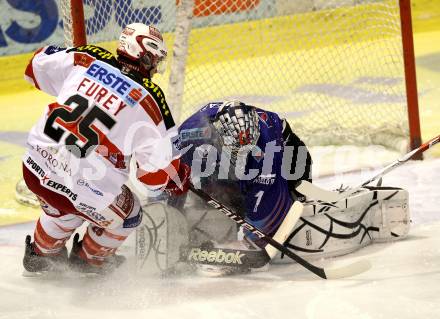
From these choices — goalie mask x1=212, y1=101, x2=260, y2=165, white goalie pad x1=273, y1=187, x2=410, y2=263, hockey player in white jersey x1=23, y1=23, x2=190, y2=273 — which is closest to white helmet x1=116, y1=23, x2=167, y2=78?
hockey player in white jersey x1=23, y1=23, x2=190, y2=273

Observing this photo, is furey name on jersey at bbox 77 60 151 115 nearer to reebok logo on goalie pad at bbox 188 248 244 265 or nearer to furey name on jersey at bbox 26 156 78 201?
furey name on jersey at bbox 26 156 78 201

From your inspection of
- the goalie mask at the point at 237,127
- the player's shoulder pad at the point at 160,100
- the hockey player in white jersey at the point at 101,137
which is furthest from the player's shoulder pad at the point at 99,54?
the goalie mask at the point at 237,127

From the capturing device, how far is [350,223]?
379 centimetres

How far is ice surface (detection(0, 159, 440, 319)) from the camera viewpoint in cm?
315

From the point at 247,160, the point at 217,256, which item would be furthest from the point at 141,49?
the point at 217,256

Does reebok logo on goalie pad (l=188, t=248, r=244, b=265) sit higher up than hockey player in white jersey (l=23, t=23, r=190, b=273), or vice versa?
hockey player in white jersey (l=23, t=23, r=190, b=273)

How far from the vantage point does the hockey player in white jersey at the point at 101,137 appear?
329 centimetres

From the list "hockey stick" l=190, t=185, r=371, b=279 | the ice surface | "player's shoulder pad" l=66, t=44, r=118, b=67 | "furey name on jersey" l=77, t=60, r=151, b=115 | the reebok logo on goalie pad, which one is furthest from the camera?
the reebok logo on goalie pad

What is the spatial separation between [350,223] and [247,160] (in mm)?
558

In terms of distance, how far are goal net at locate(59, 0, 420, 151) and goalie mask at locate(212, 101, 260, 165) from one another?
1.91m

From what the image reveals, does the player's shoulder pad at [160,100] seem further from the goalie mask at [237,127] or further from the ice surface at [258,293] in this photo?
the ice surface at [258,293]

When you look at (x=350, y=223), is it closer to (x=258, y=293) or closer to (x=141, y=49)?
(x=258, y=293)

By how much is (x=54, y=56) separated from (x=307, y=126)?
259 centimetres

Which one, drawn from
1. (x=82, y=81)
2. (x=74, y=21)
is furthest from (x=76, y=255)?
(x=74, y=21)
